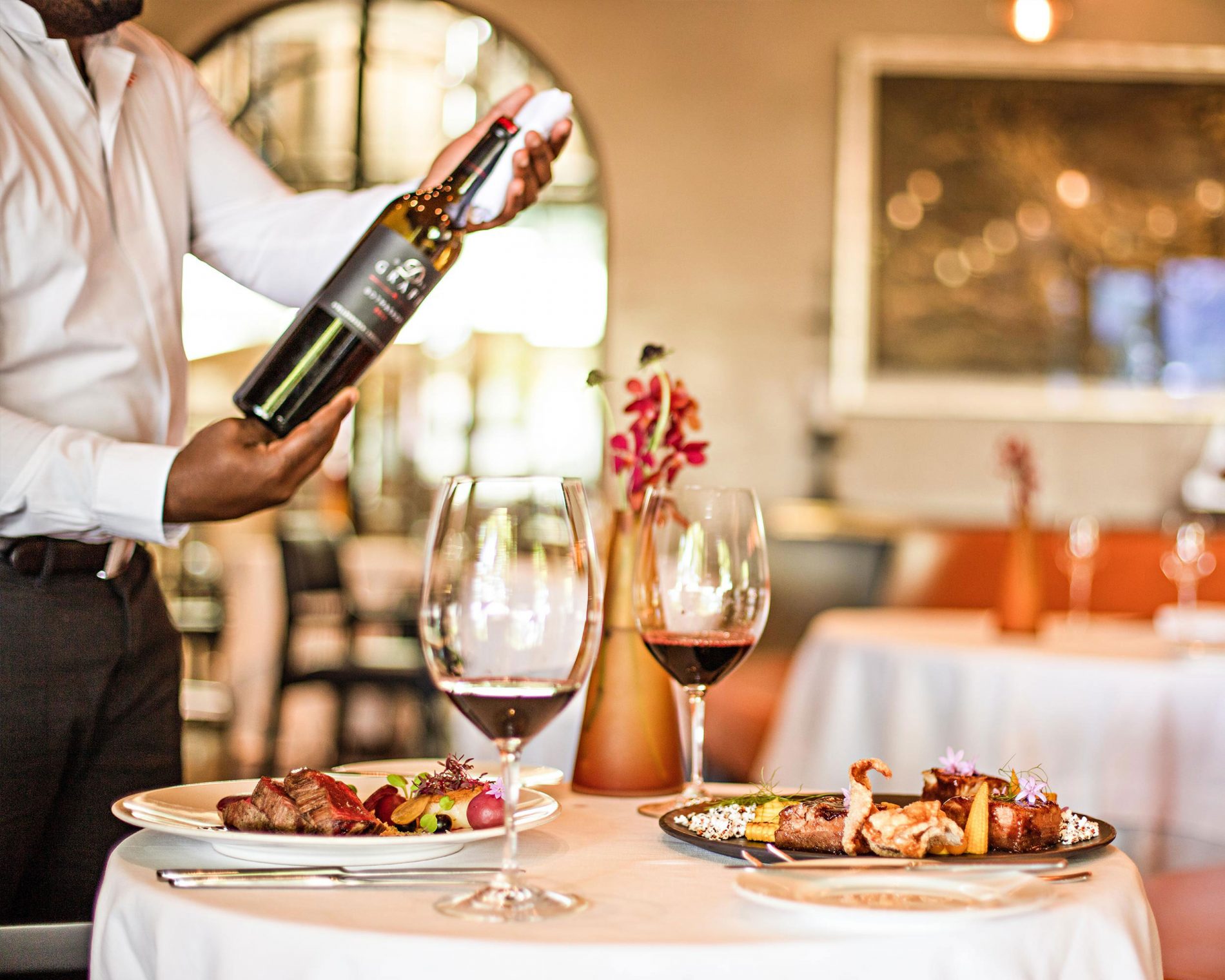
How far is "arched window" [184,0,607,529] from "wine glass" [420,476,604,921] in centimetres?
561

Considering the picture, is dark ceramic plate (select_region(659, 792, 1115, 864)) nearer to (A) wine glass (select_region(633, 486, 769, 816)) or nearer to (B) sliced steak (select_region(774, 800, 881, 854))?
(B) sliced steak (select_region(774, 800, 881, 854))

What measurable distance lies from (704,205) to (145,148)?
193 inches

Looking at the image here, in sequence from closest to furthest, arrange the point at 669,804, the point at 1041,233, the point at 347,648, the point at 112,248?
the point at 669,804, the point at 112,248, the point at 347,648, the point at 1041,233

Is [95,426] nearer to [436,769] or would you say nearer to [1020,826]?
[436,769]

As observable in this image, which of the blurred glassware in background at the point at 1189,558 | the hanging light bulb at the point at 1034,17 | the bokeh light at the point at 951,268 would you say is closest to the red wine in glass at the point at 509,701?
the blurred glassware in background at the point at 1189,558

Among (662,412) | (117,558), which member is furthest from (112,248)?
(662,412)

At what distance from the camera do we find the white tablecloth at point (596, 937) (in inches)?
24.4

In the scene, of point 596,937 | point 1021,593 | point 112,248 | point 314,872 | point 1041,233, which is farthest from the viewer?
point 1041,233

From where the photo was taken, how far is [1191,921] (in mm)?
1398

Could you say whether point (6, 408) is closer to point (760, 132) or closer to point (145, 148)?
point (145, 148)

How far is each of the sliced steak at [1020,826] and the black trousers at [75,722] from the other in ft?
2.55

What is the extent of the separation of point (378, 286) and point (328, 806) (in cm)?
40

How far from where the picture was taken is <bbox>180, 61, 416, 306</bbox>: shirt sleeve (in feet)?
4.73

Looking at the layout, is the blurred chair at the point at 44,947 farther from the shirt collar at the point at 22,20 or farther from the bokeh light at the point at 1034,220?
the bokeh light at the point at 1034,220
